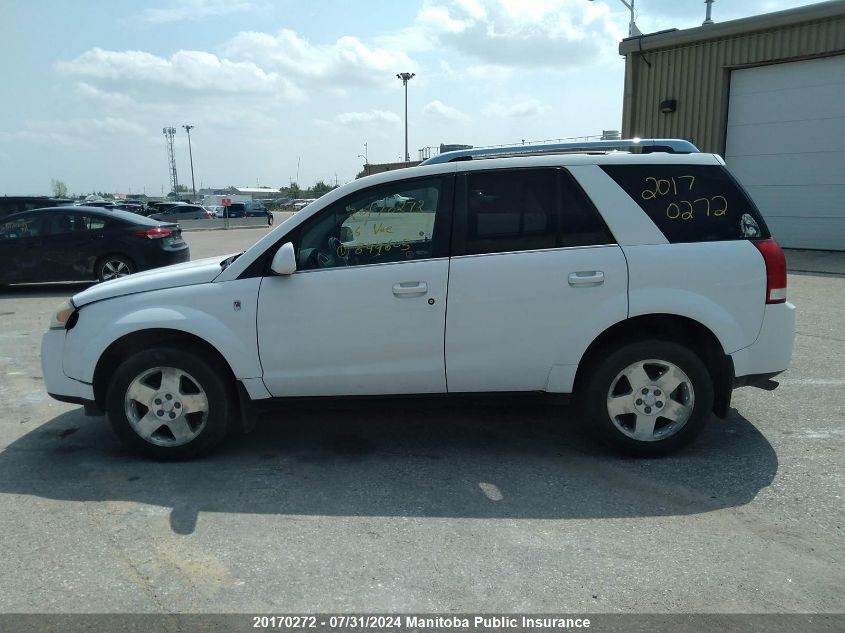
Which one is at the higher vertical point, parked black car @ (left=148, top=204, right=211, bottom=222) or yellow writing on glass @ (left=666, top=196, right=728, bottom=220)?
yellow writing on glass @ (left=666, top=196, right=728, bottom=220)

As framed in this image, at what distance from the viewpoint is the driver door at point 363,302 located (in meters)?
4.14

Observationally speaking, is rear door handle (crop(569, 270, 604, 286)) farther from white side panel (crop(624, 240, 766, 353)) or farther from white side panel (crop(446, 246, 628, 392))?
white side panel (crop(624, 240, 766, 353))

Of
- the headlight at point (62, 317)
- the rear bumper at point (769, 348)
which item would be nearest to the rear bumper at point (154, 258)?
the headlight at point (62, 317)

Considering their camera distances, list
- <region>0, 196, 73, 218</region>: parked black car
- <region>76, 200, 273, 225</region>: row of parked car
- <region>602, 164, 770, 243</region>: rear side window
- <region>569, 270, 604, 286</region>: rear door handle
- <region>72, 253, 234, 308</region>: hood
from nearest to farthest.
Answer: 1. <region>569, 270, 604, 286</region>: rear door handle
2. <region>602, 164, 770, 243</region>: rear side window
3. <region>72, 253, 234, 308</region>: hood
4. <region>0, 196, 73, 218</region>: parked black car
5. <region>76, 200, 273, 225</region>: row of parked car

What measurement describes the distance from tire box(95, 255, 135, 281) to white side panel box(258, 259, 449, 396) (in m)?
8.65

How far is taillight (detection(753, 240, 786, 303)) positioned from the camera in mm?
4121

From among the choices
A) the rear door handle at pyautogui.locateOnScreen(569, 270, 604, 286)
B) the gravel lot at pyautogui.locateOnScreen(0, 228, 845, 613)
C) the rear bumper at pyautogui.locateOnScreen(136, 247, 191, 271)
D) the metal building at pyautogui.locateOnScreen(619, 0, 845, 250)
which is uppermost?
the metal building at pyautogui.locateOnScreen(619, 0, 845, 250)

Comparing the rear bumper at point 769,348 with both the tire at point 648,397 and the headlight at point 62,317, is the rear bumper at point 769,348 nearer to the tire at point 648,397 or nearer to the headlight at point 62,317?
the tire at point 648,397

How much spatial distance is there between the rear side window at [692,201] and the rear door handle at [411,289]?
53.5 inches

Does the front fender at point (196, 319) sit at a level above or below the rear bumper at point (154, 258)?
→ above

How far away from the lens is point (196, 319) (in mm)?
4184

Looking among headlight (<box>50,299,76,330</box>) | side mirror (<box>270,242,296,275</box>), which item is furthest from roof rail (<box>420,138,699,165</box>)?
headlight (<box>50,299,76,330</box>)

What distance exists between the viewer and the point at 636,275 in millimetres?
4094

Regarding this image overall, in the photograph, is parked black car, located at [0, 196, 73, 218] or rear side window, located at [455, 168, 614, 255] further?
parked black car, located at [0, 196, 73, 218]
